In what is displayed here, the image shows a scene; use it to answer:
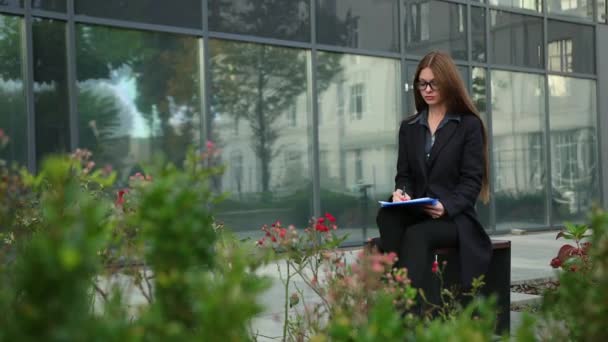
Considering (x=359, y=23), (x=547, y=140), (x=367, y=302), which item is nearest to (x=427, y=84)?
(x=367, y=302)

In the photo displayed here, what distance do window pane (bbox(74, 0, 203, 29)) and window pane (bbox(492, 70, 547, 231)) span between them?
553 centimetres

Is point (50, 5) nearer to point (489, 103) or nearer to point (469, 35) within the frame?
point (469, 35)

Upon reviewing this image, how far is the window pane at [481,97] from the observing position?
11.3m

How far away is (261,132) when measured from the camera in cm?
892

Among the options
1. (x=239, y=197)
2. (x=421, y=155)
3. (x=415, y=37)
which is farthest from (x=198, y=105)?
(x=421, y=155)

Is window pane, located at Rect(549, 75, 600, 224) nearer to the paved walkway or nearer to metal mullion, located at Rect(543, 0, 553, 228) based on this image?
metal mullion, located at Rect(543, 0, 553, 228)

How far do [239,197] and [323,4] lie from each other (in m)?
2.86

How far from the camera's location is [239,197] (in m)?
8.63

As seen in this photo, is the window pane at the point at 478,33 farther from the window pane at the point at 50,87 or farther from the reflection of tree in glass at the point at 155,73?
the window pane at the point at 50,87

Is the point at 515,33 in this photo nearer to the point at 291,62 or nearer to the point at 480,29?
the point at 480,29

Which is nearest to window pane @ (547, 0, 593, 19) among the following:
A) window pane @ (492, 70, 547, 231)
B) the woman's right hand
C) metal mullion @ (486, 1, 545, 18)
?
metal mullion @ (486, 1, 545, 18)

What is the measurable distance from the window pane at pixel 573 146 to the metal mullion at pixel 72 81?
27.7 ft

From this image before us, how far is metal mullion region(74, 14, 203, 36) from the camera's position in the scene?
7.44 m

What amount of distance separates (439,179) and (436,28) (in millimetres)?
7635
